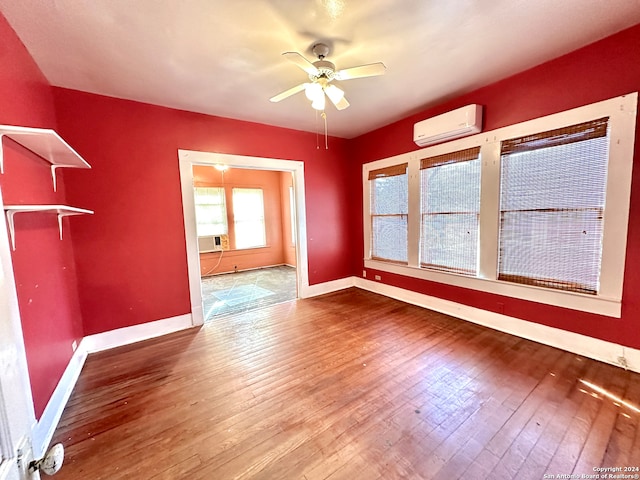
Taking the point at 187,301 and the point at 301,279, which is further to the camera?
A: the point at 301,279

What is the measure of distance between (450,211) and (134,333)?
4.12 metres

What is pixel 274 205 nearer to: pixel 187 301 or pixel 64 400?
pixel 187 301

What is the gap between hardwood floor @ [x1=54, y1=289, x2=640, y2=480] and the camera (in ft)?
4.81

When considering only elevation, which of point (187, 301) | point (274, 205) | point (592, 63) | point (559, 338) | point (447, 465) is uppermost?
point (592, 63)

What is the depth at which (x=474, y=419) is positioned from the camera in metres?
1.75

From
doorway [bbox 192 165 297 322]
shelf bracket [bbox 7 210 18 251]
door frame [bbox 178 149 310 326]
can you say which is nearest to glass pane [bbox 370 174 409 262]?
door frame [bbox 178 149 310 326]

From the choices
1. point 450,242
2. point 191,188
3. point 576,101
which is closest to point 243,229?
point 191,188

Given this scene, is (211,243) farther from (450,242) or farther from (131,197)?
(450,242)

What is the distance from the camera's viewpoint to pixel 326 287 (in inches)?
183

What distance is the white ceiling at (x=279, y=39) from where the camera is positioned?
1.71 meters

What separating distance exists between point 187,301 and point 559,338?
4154 millimetres

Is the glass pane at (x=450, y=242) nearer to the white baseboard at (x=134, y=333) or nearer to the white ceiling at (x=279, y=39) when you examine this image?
the white ceiling at (x=279, y=39)

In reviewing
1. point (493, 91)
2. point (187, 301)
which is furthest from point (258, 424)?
point (493, 91)

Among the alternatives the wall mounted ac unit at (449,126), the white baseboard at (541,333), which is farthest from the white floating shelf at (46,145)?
the white baseboard at (541,333)
